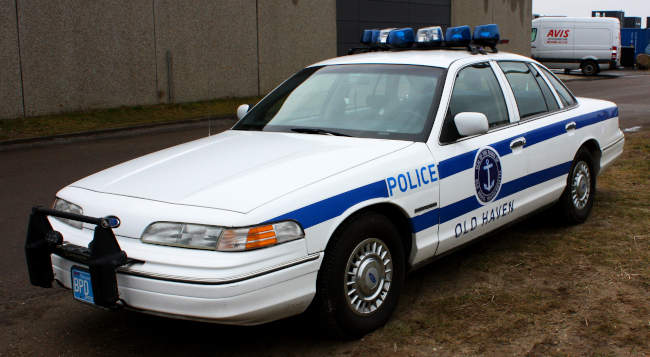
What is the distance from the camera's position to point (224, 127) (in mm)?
14539

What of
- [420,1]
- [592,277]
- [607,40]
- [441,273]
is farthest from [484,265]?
[607,40]

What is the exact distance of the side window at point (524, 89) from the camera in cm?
532

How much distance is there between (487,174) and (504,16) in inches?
1060

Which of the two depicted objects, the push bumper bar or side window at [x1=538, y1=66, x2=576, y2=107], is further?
side window at [x1=538, y1=66, x2=576, y2=107]

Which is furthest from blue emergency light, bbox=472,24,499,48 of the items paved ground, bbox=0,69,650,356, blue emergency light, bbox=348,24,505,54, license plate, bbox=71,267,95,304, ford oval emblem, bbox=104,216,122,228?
license plate, bbox=71,267,95,304

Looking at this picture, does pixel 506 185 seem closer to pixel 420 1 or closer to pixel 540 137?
pixel 540 137

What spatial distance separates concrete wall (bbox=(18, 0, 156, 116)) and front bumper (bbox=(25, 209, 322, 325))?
11.9 metres

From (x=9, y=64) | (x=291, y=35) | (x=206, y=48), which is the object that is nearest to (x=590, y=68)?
(x=291, y=35)

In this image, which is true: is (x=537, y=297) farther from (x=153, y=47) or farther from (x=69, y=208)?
(x=153, y=47)

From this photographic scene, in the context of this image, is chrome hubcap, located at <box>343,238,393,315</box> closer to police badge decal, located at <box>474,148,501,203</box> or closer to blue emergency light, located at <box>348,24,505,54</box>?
police badge decal, located at <box>474,148,501,203</box>

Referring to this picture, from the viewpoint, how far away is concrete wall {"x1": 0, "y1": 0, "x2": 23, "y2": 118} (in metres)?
13.6

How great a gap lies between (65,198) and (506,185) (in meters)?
2.84

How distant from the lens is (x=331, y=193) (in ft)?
11.9

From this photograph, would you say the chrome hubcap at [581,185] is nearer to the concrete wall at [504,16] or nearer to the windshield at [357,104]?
the windshield at [357,104]
